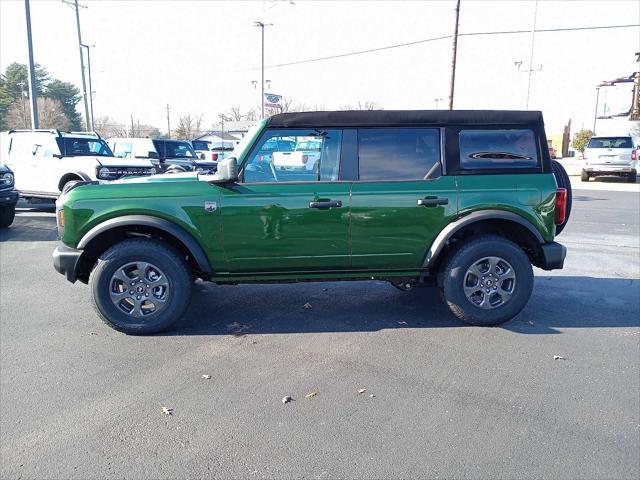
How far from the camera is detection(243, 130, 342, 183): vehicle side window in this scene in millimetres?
4477

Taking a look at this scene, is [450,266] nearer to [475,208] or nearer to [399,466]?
[475,208]

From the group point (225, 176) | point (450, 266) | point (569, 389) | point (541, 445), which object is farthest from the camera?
point (450, 266)

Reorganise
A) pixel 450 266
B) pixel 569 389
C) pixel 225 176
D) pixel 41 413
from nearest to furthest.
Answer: pixel 41 413 < pixel 569 389 < pixel 225 176 < pixel 450 266

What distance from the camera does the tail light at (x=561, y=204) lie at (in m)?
4.62

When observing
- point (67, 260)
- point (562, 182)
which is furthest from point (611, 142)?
point (67, 260)

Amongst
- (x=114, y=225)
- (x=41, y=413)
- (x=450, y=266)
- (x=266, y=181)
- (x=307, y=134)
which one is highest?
(x=307, y=134)

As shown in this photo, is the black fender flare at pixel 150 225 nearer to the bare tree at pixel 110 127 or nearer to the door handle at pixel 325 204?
the door handle at pixel 325 204

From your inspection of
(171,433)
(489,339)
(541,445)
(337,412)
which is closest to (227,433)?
(171,433)

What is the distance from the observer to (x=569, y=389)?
3504mm

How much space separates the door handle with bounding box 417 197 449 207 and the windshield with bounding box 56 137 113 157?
419 inches

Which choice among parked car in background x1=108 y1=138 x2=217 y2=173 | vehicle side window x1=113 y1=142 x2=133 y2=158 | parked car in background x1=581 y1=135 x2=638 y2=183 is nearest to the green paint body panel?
parked car in background x1=108 y1=138 x2=217 y2=173

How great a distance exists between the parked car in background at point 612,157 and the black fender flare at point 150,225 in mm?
22207

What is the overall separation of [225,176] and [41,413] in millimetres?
2219

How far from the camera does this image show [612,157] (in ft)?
70.7
